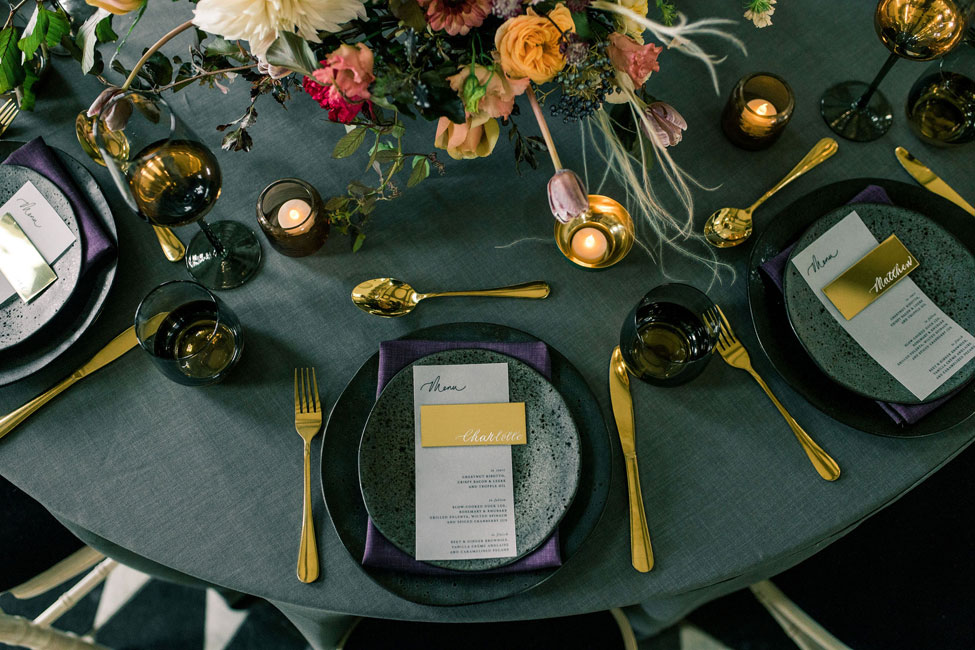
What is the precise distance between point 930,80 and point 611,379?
639 mm

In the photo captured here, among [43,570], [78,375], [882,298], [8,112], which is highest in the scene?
[882,298]

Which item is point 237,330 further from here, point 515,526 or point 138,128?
point 515,526

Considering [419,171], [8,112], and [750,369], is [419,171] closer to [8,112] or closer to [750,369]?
[750,369]

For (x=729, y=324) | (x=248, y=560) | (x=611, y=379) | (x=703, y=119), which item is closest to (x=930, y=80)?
(x=703, y=119)

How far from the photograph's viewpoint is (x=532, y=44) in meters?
Answer: 0.57

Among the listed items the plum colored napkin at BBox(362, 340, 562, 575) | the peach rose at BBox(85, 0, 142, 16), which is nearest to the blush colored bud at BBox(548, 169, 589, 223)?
the plum colored napkin at BBox(362, 340, 562, 575)

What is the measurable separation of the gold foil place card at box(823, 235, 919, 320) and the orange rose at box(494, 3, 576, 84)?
473 mm

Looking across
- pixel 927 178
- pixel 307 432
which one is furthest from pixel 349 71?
pixel 927 178

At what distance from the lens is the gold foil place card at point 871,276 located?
0.81 m

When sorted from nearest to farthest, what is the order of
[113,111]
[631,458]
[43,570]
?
[113,111]
[631,458]
[43,570]

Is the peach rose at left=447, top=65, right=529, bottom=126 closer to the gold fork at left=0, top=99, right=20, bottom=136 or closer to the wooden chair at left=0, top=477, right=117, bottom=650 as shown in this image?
the gold fork at left=0, top=99, right=20, bottom=136

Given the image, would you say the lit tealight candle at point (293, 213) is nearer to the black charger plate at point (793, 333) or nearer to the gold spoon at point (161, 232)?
the gold spoon at point (161, 232)

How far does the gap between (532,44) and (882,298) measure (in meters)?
0.56

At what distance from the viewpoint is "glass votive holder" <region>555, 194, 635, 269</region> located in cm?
86
